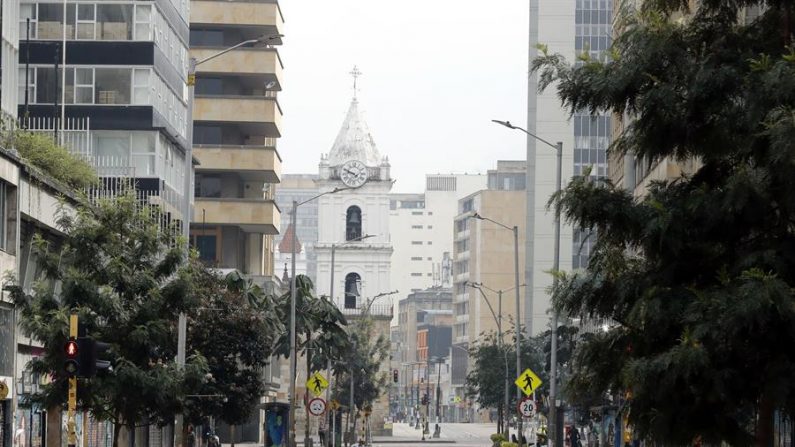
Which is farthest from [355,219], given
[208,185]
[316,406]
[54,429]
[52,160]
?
[54,429]

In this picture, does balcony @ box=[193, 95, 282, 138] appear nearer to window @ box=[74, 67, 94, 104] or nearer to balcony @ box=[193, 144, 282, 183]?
balcony @ box=[193, 144, 282, 183]

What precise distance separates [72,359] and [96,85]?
4196cm

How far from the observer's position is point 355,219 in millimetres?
146875

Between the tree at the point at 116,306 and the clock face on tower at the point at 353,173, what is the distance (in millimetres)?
111914

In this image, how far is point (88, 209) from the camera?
36.3m

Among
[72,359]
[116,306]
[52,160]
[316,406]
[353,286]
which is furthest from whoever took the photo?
[353,286]

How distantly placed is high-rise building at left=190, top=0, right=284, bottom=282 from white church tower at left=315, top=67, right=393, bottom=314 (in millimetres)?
46741

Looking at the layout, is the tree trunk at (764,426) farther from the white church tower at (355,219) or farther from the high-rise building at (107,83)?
the white church tower at (355,219)

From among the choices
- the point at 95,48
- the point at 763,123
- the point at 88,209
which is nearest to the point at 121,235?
the point at 88,209

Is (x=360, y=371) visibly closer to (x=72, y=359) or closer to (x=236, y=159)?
(x=236, y=159)

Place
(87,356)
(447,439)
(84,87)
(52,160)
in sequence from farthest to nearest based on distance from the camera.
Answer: (447,439), (84,87), (52,160), (87,356)

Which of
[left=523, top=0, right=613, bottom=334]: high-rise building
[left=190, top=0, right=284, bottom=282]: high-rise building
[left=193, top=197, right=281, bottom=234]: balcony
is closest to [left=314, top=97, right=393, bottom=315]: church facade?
[left=523, top=0, right=613, bottom=334]: high-rise building

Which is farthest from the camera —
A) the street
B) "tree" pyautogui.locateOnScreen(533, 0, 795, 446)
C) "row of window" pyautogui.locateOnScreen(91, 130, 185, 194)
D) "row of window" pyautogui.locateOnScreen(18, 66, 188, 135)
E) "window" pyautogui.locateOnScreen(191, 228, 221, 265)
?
the street

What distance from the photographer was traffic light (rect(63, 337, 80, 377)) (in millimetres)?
27781
